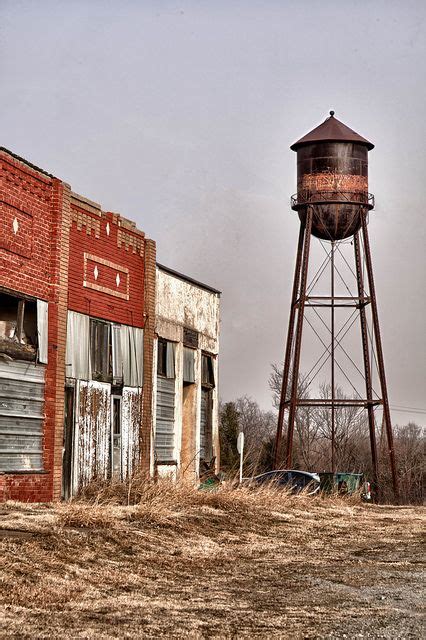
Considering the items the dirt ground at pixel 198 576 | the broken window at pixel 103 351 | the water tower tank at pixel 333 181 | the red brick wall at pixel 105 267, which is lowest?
the dirt ground at pixel 198 576

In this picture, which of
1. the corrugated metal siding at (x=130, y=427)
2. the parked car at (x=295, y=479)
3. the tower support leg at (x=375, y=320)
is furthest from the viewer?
the tower support leg at (x=375, y=320)

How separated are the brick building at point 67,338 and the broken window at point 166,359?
1290mm

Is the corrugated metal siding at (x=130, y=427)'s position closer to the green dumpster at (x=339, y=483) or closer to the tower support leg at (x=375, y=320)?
the green dumpster at (x=339, y=483)

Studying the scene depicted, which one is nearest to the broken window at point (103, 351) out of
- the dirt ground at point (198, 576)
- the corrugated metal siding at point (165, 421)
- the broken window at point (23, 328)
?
the broken window at point (23, 328)

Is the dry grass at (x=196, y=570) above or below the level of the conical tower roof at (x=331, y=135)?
below

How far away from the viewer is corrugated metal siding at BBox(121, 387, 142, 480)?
25.5 m

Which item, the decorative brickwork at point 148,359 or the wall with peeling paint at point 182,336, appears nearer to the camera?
the decorative brickwork at point 148,359

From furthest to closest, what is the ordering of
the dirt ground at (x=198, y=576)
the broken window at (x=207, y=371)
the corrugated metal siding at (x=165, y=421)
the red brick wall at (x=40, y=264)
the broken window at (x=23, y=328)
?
the broken window at (x=207, y=371)
the corrugated metal siding at (x=165, y=421)
the broken window at (x=23, y=328)
the red brick wall at (x=40, y=264)
the dirt ground at (x=198, y=576)

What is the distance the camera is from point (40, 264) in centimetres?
2195

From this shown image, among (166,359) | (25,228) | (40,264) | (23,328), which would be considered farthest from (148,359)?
(25,228)

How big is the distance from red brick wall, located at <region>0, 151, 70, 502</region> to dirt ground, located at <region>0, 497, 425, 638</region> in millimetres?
2759

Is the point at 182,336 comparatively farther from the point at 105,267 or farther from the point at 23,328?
the point at 23,328

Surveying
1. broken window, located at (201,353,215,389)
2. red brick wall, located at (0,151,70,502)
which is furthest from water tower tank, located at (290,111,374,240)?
red brick wall, located at (0,151,70,502)

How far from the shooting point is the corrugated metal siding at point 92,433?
23.3 metres
